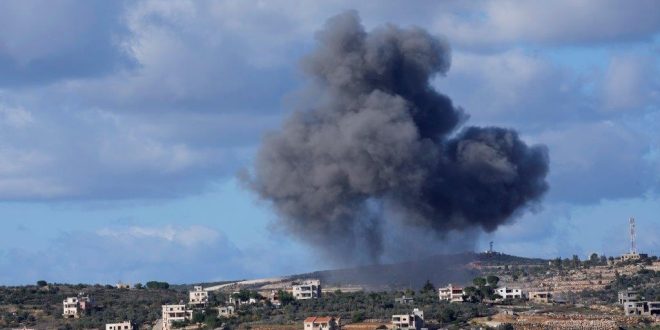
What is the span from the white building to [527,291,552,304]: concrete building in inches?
867

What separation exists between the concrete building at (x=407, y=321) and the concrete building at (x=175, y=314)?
1184 cm

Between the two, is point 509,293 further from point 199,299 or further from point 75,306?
point 75,306

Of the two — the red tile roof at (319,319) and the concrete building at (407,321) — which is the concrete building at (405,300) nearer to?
the concrete building at (407,321)

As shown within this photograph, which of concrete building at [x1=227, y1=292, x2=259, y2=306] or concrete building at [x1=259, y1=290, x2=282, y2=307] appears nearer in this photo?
concrete building at [x1=259, y1=290, x2=282, y2=307]

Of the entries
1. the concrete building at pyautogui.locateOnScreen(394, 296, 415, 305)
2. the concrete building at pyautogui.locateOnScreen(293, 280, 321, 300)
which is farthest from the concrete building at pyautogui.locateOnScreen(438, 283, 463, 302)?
the concrete building at pyautogui.locateOnScreen(293, 280, 321, 300)

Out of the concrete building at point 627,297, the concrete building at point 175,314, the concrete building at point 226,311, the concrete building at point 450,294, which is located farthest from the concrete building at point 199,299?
the concrete building at point 627,297

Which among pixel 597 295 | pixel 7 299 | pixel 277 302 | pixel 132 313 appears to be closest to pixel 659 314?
pixel 597 295

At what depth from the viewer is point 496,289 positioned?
88062 millimetres

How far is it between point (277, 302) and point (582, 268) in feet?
79.7

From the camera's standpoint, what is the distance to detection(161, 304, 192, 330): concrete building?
3130 inches

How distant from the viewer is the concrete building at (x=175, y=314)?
79.5 m

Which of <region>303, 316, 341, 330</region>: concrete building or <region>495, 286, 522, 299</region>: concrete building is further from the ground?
<region>495, 286, 522, 299</region>: concrete building

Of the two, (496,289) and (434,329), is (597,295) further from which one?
(434,329)

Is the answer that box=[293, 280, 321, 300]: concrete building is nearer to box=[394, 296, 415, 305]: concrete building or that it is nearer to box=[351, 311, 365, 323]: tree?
box=[394, 296, 415, 305]: concrete building
